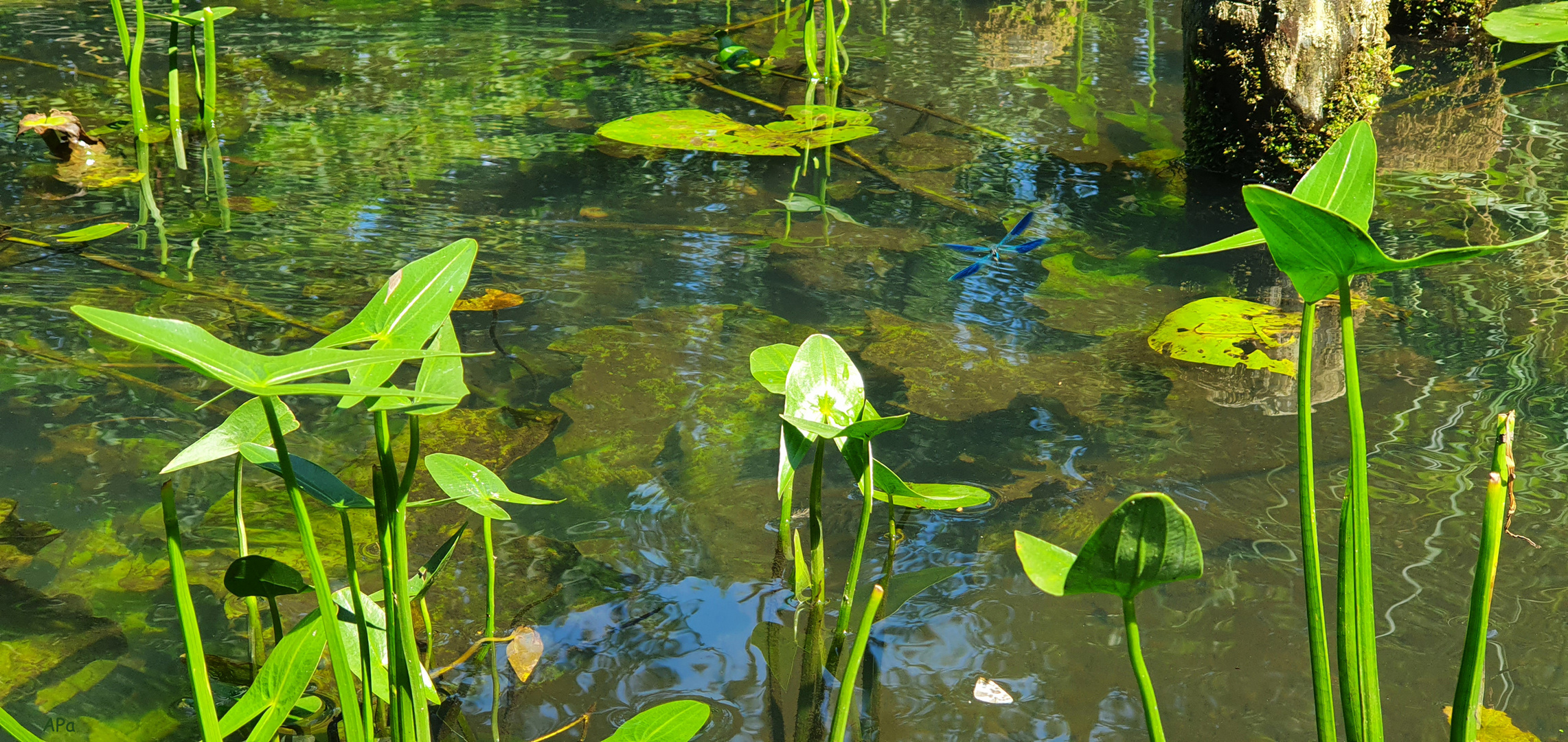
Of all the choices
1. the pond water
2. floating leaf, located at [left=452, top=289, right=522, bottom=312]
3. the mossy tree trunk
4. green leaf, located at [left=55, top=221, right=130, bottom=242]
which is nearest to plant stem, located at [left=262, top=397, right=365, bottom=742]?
the pond water

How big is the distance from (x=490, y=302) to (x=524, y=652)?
4.00ft

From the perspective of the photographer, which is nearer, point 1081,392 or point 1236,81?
point 1081,392

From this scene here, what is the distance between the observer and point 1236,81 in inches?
122

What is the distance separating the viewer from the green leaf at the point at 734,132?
133 inches

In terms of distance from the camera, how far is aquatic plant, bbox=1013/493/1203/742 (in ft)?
2.45

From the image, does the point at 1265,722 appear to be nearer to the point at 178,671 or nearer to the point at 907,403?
the point at 907,403

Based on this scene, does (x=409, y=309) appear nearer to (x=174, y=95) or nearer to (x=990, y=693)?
(x=990, y=693)

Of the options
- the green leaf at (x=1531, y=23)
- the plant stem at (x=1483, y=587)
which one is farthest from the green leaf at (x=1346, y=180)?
the green leaf at (x=1531, y=23)

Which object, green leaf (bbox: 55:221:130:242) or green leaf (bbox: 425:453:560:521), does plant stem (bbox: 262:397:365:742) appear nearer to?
green leaf (bbox: 425:453:560:521)

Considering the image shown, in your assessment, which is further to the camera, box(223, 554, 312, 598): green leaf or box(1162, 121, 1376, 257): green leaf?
box(223, 554, 312, 598): green leaf

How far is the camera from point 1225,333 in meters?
2.15

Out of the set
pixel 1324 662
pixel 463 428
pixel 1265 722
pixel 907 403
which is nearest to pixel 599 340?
pixel 463 428

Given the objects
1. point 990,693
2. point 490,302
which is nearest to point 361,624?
point 990,693

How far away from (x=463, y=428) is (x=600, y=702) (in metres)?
0.76
